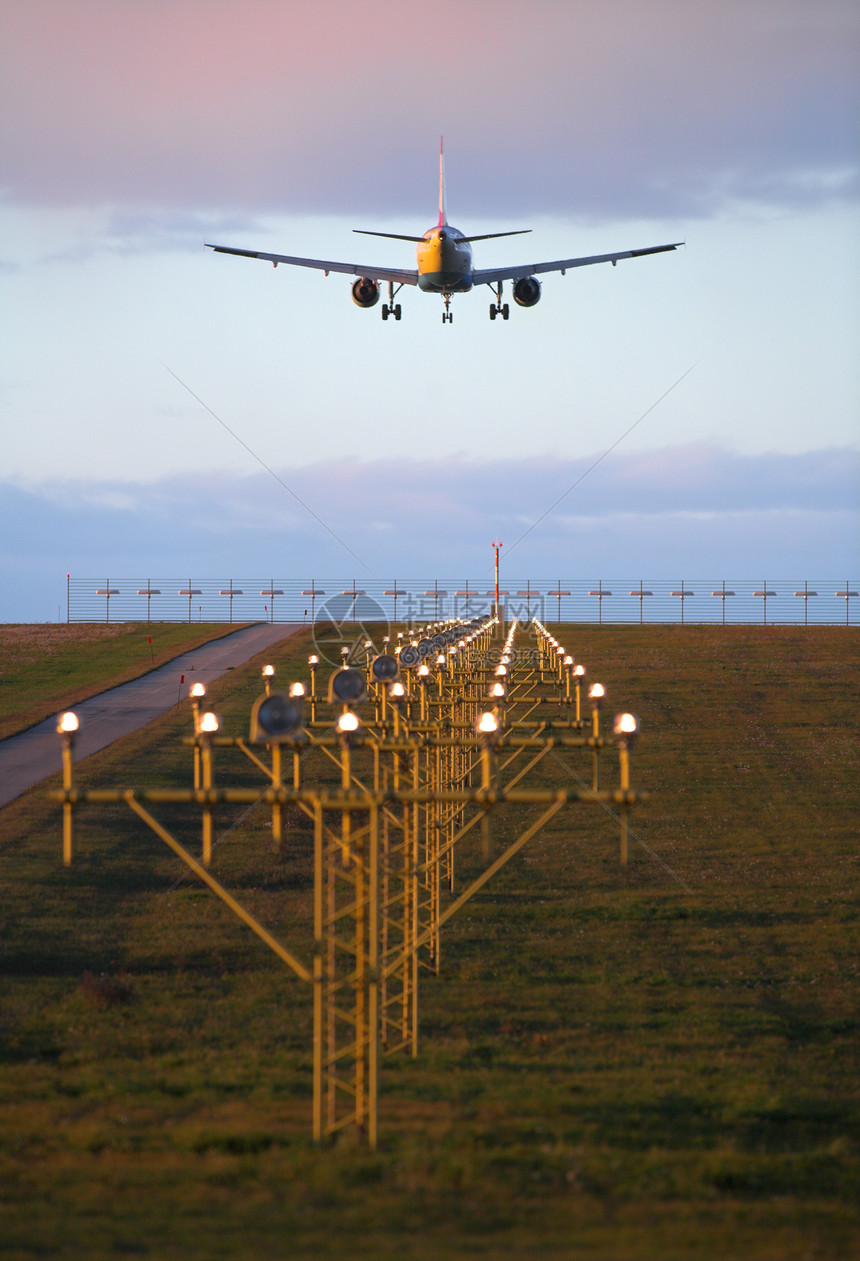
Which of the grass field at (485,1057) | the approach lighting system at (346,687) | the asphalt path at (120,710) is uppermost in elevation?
the approach lighting system at (346,687)

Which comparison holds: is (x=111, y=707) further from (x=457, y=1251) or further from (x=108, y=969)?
(x=457, y=1251)

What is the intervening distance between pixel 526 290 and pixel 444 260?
17.7 feet

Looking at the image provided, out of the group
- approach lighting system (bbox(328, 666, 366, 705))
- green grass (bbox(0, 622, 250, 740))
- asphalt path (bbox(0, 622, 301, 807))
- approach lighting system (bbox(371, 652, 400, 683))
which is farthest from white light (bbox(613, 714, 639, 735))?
green grass (bbox(0, 622, 250, 740))

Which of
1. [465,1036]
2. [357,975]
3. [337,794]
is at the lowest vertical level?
[465,1036]

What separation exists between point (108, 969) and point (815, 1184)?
47.6ft

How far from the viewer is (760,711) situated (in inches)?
2149

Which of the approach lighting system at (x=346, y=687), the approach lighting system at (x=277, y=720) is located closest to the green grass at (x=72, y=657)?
the approach lighting system at (x=346, y=687)

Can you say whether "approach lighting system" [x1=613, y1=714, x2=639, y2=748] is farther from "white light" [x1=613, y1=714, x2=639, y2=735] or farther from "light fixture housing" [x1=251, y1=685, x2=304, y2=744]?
"light fixture housing" [x1=251, y1=685, x2=304, y2=744]

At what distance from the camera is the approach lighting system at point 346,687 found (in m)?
17.4

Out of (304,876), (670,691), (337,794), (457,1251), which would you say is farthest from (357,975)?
(670,691)

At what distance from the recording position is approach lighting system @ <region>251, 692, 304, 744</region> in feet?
45.8

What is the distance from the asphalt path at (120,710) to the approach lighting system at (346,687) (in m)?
9.84

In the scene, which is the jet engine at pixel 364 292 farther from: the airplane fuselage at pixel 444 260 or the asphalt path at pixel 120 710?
the asphalt path at pixel 120 710

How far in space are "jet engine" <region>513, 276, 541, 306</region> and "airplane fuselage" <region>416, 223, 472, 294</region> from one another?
10.7 ft
